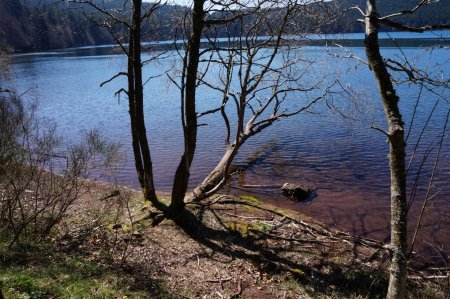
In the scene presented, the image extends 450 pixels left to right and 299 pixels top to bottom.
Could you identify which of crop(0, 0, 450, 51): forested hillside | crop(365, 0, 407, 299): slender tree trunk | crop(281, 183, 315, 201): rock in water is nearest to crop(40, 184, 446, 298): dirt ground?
crop(365, 0, 407, 299): slender tree trunk

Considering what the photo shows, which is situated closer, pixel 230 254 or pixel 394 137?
pixel 394 137

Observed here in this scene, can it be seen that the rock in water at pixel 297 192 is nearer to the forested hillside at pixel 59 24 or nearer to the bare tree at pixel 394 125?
the forested hillside at pixel 59 24

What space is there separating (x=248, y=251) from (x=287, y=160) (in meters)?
8.73

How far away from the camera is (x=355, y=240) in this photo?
8.62 m

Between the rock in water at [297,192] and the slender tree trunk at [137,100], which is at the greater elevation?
the slender tree trunk at [137,100]

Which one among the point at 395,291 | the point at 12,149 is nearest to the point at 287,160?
the point at 12,149

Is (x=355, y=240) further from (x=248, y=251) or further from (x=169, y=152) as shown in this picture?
(x=169, y=152)

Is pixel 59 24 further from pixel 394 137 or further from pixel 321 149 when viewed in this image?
pixel 394 137

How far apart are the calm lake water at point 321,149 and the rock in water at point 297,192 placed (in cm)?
31

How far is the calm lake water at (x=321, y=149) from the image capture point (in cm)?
1112

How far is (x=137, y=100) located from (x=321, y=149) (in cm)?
1034

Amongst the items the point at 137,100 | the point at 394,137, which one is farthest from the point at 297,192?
the point at 394,137

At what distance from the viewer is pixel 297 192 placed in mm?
12188

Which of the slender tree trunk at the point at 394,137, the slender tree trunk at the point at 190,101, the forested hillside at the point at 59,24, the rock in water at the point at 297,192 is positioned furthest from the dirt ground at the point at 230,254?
the forested hillside at the point at 59,24
